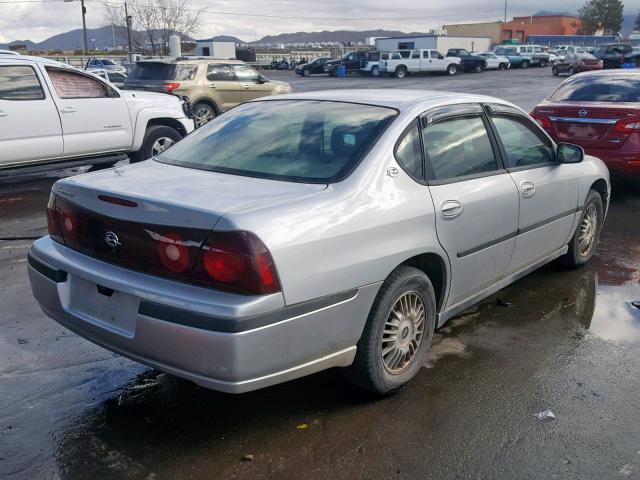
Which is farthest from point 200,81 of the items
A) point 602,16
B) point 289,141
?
point 602,16

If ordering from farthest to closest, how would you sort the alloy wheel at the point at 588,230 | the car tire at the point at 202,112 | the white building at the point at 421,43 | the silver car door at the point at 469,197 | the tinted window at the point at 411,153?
the white building at the point at 421,43
the car tire at the point at 202,112
the alloy wheel at the point at 588,230
the silver car door at the point at 469,197
the tinted window at the point at 411,153

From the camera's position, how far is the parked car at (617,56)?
41750 millimetres

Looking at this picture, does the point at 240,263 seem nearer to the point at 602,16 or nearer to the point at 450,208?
the point at 450,208

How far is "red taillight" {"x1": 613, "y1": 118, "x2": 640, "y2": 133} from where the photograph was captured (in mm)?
7930

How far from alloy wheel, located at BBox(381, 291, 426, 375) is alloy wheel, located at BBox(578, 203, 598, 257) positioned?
256cm

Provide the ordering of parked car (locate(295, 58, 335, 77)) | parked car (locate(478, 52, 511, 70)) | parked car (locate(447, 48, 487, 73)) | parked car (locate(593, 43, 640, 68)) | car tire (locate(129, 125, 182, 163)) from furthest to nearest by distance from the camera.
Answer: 1. parked car (locate(478, 52, 511, 70))
2. parked car (locate(295, 58, 335, 77))
3. parked car (locate(447, 48, 487, 73))
4. parked car (locate(593, 43, 640, 68))
5. car tire (locate(129, 125, 182, 163))

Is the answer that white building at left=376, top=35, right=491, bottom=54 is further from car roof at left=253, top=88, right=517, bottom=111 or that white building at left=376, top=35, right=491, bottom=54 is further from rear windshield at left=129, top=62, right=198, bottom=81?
car roof at left=253, top=88, right=517, bottom=111

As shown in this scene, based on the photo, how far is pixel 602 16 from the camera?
4045 inches

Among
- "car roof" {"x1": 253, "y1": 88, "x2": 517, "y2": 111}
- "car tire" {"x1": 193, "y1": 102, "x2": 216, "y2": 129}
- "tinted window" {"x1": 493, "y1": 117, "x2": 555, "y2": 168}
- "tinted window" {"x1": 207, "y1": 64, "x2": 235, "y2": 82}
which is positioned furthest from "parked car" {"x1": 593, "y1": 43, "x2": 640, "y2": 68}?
"car roof" {"x1": 253, "y1": 88, "x2": 517, "y2": 111}

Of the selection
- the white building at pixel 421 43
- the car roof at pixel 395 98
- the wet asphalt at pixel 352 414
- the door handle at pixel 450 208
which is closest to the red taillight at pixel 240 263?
the wet asphalt at pixel 352 414

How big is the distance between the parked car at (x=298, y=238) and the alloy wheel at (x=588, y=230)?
1229mm

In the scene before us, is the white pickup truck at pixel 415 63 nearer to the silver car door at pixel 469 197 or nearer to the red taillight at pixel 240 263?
the silver car door at pixel 469 197

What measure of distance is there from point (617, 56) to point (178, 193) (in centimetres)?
4467

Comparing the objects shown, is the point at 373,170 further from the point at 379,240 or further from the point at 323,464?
the point at 323,464
